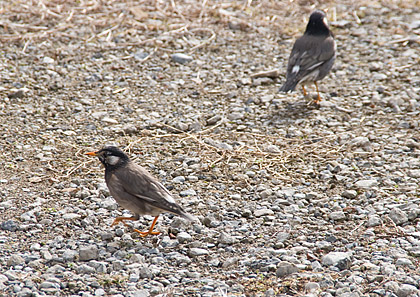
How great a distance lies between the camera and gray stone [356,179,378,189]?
6512 millimetres

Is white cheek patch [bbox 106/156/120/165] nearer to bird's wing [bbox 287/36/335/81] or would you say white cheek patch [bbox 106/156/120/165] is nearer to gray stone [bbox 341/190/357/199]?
gray stone [bbox 341/190/357/199]

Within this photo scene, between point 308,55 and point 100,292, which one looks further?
point 308,55

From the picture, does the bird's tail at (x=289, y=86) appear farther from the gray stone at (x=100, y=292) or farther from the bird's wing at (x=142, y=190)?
the gray stone at (x=100, y=292)

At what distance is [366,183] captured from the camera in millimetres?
6559

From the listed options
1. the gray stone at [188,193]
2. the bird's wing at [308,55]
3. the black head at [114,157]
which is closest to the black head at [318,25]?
the bird's wing at [308,55]

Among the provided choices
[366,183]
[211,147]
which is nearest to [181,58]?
[211,147]

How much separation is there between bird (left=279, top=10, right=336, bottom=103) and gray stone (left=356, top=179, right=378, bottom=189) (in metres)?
2.28

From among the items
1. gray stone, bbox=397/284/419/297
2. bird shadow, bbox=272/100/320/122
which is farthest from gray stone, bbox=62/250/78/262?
bird shadow, bbox=272/100/320/122

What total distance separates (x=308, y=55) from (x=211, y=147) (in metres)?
2.67

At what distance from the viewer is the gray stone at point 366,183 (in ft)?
21.4

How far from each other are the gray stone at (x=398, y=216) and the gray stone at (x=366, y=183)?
0.69 metres

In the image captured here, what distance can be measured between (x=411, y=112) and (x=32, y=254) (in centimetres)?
575

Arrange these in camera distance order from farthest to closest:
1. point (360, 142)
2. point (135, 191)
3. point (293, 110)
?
point (293, 110)
point (360, 142)
point (135, 191)

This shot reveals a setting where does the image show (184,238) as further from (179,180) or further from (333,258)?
(333,258)
